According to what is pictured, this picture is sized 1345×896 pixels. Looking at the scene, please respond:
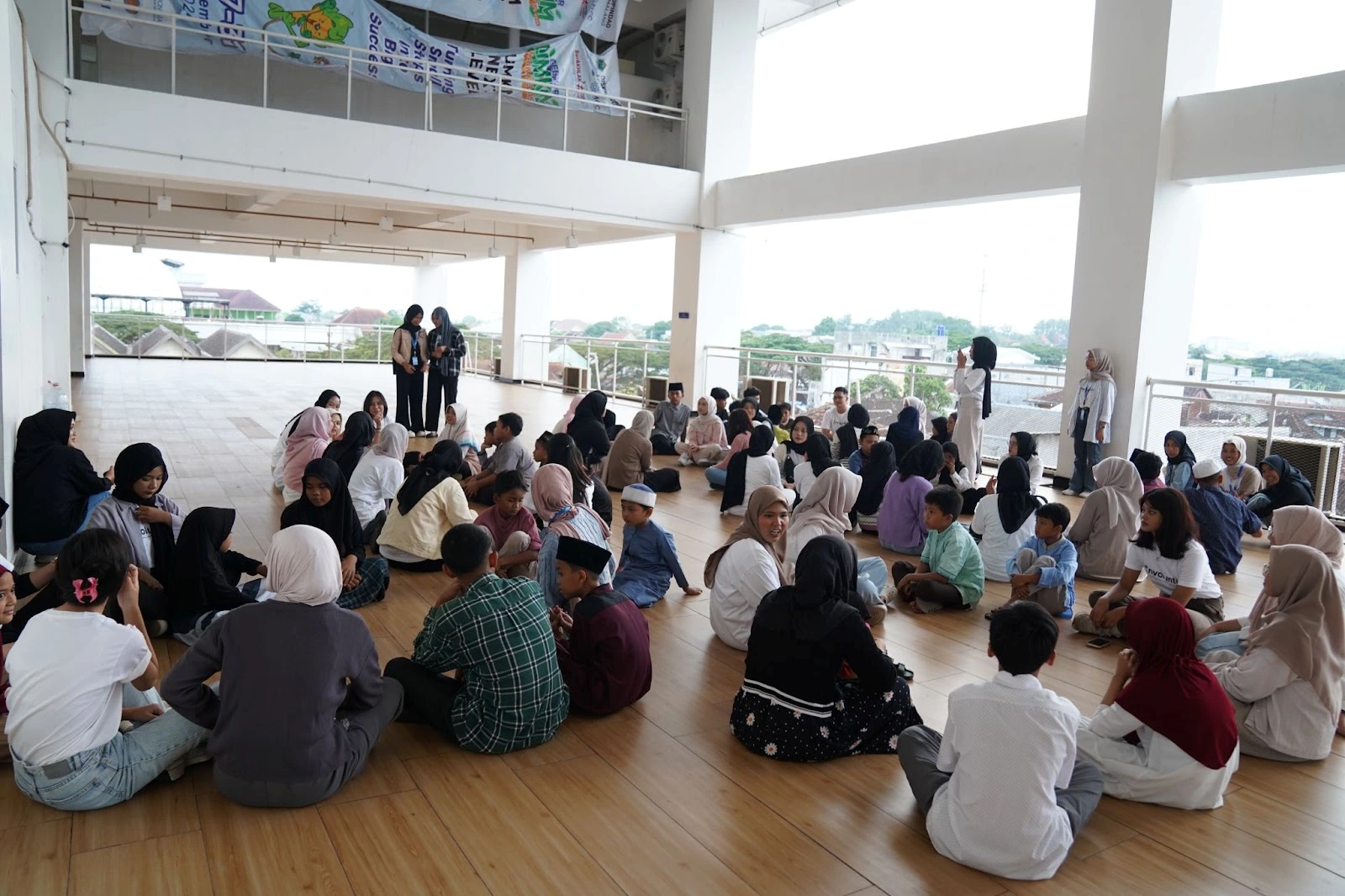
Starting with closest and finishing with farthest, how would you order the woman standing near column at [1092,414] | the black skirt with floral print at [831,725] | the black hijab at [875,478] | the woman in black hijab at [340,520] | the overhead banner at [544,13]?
the black skirt with floral print at [831,725] < the woman in black hijab at [340,520] < the black hijab at [875,478] < the woman standing near column at [1092,414] < the overhead banner at [544,13]

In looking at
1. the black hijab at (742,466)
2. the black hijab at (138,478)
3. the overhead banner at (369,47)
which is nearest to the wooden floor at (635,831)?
the black hijab at (138,478)

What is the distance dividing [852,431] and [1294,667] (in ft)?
18.2

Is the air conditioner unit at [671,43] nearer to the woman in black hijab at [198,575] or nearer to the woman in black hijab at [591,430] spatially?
the woman in black hijab at [591,430]

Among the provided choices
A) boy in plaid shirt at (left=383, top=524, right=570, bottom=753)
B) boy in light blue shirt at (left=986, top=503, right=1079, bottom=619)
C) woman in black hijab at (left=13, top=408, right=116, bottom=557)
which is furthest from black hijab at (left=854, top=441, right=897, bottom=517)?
woman in black hijab at (left=13, top=408, right=116, bottom=557)

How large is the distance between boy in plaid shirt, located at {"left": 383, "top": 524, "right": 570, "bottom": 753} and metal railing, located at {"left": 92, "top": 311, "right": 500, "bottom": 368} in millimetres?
19012

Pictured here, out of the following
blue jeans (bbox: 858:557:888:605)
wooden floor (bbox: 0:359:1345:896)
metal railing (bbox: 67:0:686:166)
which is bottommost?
wooden floor (bbox: 0:359:1345:896)

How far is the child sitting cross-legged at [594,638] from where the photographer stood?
3387 millimetres

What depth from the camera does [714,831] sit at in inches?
108

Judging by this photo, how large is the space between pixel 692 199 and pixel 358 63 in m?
5.04

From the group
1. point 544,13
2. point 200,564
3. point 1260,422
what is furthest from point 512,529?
point 544,13

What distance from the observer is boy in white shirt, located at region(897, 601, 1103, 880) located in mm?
2506

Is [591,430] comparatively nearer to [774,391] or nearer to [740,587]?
[740,587]

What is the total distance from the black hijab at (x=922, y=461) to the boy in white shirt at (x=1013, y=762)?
3660 millimetres

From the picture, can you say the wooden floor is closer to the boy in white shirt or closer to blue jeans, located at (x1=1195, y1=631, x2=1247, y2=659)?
the boy in white shirt
